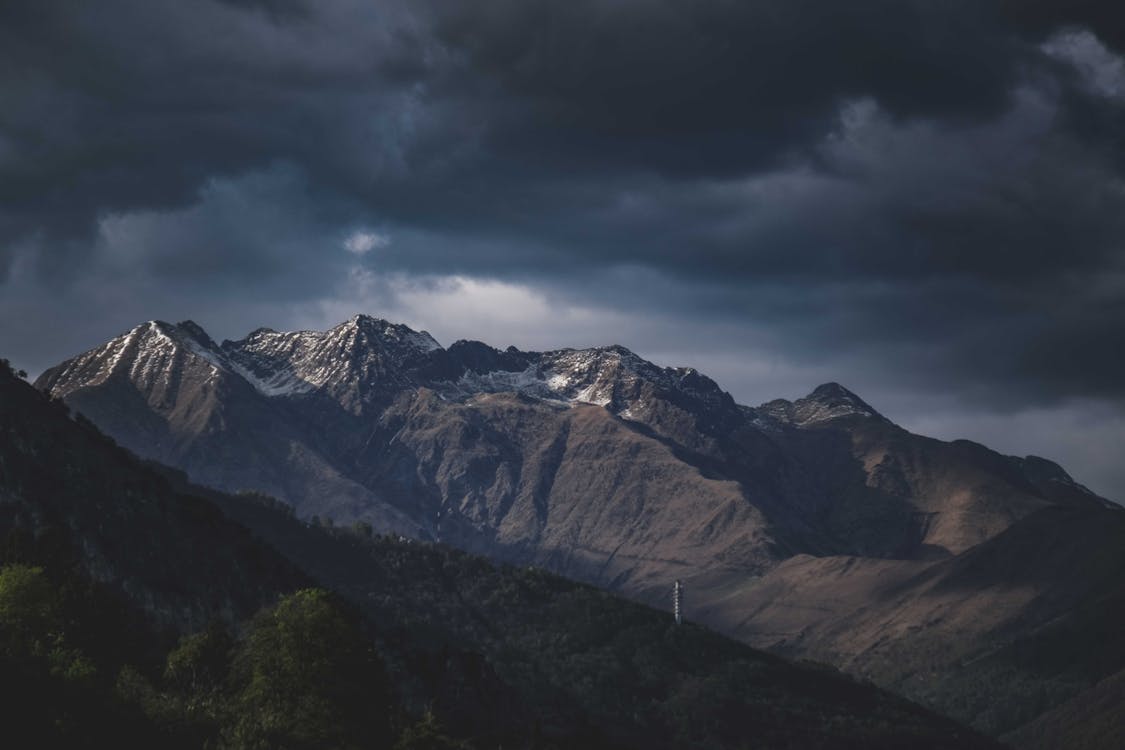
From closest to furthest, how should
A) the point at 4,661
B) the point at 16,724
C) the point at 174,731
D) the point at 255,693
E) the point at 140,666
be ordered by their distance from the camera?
the point at 16,724 → the point at 4,661 → the point at 174,731 → the point at 255,693 → the point at 140,666

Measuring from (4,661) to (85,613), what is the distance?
68.4m

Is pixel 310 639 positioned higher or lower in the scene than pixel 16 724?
higher

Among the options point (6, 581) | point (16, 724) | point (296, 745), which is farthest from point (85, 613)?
point (16, 724)

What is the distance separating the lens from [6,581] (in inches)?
6211

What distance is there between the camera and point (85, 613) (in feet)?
631

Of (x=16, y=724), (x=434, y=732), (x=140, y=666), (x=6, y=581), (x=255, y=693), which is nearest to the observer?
(x=16, y=724)

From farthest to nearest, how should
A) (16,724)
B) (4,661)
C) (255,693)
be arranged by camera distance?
(255,693) < (4,661) < (16,724)

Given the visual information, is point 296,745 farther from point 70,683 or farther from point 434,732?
point 434,732

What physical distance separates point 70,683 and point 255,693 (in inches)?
907

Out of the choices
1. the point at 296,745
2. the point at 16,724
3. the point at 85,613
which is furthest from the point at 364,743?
the point at 85,613

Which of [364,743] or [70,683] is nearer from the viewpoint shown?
[70,683]

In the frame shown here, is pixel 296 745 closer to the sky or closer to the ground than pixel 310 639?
closer to the ground

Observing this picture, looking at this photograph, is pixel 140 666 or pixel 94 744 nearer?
pixel 94 744

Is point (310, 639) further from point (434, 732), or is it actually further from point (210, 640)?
point (210, 640)
